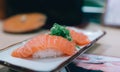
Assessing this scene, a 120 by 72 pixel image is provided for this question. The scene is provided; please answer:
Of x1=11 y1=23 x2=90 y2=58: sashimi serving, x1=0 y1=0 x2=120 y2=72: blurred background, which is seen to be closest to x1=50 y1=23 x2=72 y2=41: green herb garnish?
x1=11 y1=23 x2=90 y2=58: sashimi serving

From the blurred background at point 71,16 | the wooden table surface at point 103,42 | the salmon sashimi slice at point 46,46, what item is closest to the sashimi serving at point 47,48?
the salmon sashimi slice at point 46,46

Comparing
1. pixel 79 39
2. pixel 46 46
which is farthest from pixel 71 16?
pixel 46 46

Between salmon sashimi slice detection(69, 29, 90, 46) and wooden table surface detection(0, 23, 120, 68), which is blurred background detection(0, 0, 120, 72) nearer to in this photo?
wooden table surface detection(0, 23, 120, 68)

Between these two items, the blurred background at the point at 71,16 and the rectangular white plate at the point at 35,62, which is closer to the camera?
the rectangular white plate at the point at 35,62

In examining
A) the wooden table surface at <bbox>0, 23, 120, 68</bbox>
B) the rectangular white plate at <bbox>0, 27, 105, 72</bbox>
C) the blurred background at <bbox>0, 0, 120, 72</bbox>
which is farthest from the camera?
the blurred background at <bbox>0, 0, 120, 72</bbox>

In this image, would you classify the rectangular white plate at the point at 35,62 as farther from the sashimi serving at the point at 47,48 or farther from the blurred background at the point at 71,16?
the blurred background at the point at 71,16

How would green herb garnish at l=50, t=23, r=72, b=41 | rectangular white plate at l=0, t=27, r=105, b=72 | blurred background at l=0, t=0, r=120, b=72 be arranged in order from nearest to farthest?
rectangular white plate at l=0, t=27, r=105, b=72 < green herb garnish at l=50, t=23, r=72, b=41 < blurred background at l=0, t=0, r=120, b=72
